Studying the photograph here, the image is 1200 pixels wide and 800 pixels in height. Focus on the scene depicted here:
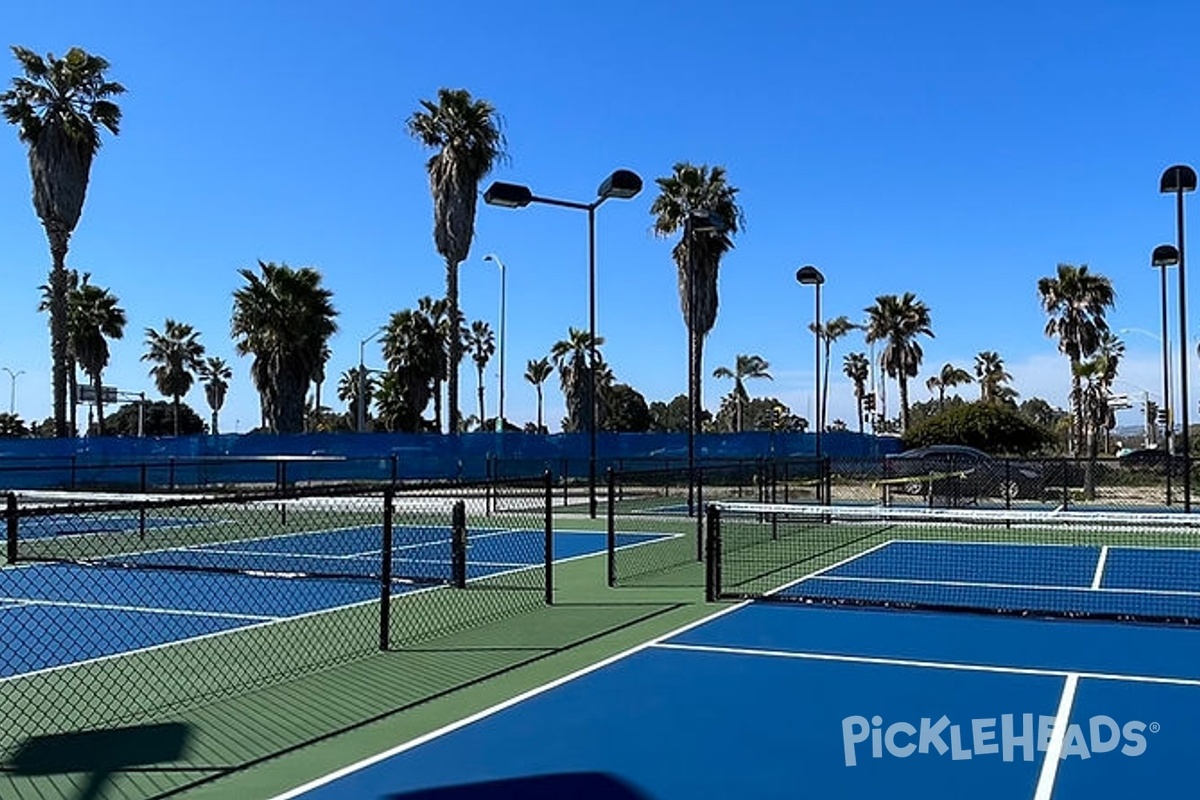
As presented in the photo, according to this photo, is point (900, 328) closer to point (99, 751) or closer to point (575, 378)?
point (575, 378)

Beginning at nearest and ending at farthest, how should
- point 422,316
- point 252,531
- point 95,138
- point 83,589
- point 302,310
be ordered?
point 83,589 → point 252,531 → point 95,138 → point 302,310 → point 422,316

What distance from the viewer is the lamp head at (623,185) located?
1662 cm

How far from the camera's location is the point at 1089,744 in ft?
20.5

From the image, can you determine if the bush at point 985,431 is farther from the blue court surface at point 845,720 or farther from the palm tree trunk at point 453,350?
the blue court surface at point 845,720

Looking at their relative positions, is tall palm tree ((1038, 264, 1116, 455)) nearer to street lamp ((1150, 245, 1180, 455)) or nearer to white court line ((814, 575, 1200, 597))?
street lamp ((1150, 245, 1180, 455))

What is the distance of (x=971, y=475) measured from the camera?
2705cm

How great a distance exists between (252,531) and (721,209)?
25.3 m

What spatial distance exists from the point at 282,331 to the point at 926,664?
39689mm

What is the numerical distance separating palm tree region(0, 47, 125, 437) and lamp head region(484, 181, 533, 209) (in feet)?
91.3

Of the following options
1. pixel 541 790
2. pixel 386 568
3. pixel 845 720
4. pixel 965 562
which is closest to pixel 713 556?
pixel 386 568

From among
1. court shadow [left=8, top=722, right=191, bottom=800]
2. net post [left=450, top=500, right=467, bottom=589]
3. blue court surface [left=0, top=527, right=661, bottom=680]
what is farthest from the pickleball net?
court shadow [left=8, top=722, right=191, bottom=800]

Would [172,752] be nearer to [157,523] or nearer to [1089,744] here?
[1089,744]

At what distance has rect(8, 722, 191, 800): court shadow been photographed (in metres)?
5.96

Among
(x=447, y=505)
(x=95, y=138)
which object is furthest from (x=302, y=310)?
(x=447, y=505)
